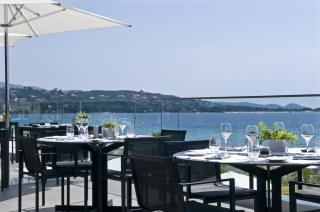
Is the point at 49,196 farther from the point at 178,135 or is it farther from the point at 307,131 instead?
the point at 307,131

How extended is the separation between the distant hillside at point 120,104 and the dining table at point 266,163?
A: 70.7 inches

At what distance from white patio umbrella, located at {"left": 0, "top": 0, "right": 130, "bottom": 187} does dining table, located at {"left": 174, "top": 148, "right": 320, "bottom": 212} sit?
377 centimetres

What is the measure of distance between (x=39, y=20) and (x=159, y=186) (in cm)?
500

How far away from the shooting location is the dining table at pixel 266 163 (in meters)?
3.24

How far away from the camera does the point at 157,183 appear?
10.6ft

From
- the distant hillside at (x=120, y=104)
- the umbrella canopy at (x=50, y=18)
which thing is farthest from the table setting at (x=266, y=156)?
the umbrella canopy at (x=50, y=18)

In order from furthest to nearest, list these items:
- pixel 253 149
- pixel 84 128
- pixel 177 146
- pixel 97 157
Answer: pixel 84 128, pixel 97 157, pixel 177 146, pixel 253 149

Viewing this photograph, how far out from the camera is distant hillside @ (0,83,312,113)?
607cm

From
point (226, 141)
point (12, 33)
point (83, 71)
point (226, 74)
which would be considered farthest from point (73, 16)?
point (226, 74)

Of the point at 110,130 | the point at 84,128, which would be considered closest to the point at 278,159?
the point at 110,130

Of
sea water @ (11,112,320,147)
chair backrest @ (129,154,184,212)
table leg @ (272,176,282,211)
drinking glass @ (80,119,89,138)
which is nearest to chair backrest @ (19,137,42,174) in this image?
drinking glass @ (80,119,89,138)

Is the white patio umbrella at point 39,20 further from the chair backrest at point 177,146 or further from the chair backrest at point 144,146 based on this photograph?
the chair backrest at point 177,146

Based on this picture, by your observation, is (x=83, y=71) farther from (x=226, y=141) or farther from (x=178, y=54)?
(x=226, y=141)

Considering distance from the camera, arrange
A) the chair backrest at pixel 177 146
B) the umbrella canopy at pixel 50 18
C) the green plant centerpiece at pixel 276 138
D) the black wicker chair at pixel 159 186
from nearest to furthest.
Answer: the black wicker chair at pixel 159 186 → the green plant centerpiece at pixel 276 138 → the chair backrest at pixel 177 146 → the umbrella canopy at pixel 50 18
